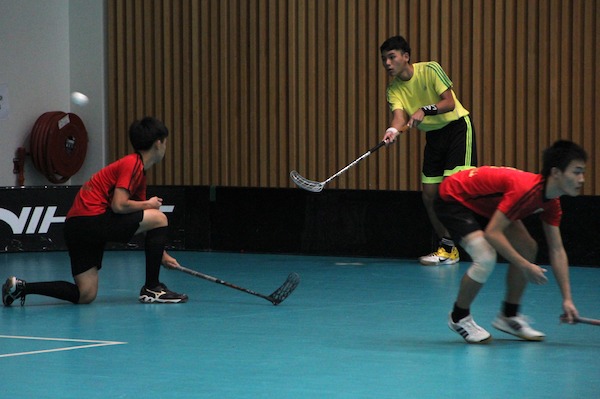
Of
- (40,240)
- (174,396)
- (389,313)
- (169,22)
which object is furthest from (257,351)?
(169,22)

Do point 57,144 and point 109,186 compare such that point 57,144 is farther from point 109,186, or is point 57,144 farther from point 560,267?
point 560,267

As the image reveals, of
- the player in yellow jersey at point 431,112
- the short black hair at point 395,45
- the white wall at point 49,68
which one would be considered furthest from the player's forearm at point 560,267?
the white wall at point 49,68

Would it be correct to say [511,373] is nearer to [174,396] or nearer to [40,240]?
[174,396]

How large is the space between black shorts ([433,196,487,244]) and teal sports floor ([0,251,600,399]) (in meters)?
0.48

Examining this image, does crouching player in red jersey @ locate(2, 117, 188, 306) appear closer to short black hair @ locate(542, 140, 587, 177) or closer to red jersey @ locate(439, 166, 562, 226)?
red jersey @ locate(439, 166, 562, 226)

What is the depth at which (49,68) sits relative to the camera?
10727 mm

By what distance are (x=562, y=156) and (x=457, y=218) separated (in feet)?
1.98

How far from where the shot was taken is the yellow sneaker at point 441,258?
8.70 metres

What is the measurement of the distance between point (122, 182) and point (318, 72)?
12.0 ft

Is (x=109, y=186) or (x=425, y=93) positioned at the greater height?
(x=425, y=93)

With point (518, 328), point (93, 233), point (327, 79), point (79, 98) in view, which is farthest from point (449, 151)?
point (79, 98)

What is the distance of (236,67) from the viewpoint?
1022 cm

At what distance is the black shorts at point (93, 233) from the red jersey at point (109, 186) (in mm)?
51

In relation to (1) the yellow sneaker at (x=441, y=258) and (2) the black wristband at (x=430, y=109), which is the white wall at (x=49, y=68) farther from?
(2) the black wristband at (x=430, y=109)
